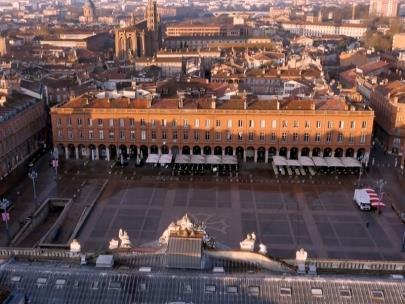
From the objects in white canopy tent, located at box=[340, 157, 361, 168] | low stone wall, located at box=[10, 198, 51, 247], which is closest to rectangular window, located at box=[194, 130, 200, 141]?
white canopy tent, located at box=[340, 157, 361, 168]

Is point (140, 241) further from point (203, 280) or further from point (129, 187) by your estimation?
point (203, 280)

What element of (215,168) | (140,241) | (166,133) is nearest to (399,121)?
(215,168)

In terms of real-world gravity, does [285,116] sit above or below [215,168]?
above

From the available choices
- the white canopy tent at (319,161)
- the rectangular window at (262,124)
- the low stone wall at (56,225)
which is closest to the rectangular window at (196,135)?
the rectangular window at (262,124)

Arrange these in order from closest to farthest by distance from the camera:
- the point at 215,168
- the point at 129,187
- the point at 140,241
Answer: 1. the point at 140,241
2. the point at 129,187
3. the point at 215,168

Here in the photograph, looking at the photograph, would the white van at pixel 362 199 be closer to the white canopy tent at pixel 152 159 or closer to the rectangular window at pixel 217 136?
the rectangular window at pixel 217 136

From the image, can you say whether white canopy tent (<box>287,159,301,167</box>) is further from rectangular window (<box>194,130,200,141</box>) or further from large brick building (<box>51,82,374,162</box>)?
rectangular window (<box>194,130,200,141</box>)

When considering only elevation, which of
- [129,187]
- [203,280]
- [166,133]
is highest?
[203,280]
